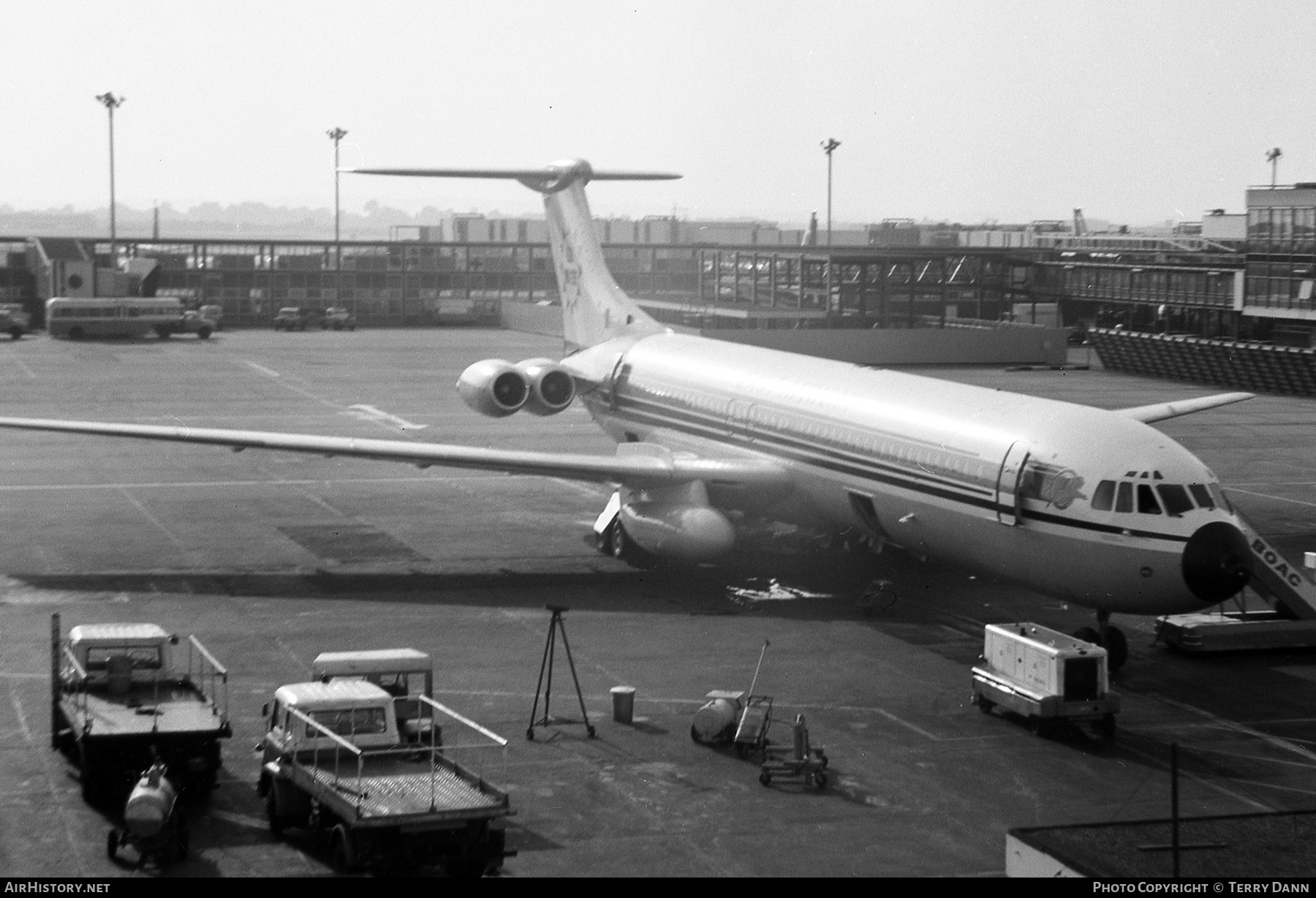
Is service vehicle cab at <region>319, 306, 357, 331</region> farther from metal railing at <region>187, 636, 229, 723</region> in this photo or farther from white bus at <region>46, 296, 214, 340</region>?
metal railing at <region>187, 636, 229, 723</region>

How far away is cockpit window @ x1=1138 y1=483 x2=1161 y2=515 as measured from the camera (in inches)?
1001

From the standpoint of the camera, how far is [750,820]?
19172mm

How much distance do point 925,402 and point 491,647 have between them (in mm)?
8992

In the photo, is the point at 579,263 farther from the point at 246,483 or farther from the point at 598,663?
the point at 598,663

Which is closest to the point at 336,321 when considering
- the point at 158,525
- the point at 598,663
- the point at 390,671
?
the point at 158,525

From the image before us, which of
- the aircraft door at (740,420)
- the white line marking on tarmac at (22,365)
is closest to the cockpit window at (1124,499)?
the aircraft door at (740,420)

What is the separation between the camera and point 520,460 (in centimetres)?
3334

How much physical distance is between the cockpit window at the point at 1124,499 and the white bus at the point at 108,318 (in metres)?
82.4

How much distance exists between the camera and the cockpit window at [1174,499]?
83.5 ft

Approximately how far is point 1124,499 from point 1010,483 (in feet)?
6.22

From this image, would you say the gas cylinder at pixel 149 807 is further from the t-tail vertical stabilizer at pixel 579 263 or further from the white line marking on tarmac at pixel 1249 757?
the t-tail vertical stabilizer at pixel 579 263

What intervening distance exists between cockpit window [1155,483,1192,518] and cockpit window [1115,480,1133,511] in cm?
41

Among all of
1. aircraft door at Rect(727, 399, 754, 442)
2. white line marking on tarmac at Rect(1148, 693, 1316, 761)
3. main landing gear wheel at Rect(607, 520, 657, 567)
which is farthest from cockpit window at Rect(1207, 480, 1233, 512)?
main landing gear wheel at Rect(607, 520, 657, 567)
